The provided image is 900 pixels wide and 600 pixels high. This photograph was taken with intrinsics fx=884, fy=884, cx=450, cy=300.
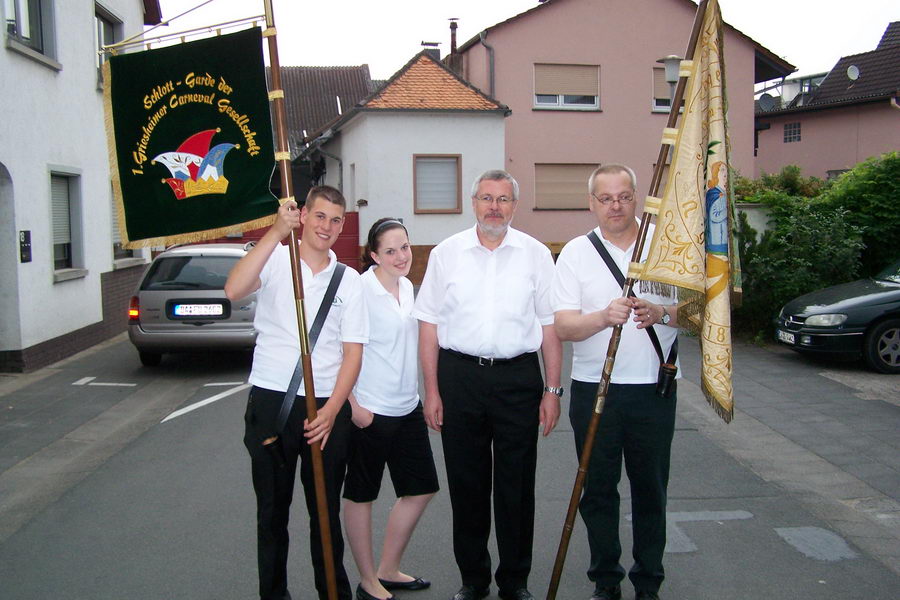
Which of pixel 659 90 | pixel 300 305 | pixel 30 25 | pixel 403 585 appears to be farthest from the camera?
pixel 659 90

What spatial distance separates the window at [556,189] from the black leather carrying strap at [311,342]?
78.4ft

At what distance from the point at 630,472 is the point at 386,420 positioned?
1.19 m

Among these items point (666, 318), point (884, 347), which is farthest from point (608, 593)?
point (884, 347)

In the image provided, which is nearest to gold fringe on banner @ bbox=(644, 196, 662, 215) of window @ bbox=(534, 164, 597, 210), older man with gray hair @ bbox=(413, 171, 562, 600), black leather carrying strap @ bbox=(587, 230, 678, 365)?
black leather carrying strap @ bbox=(587, 230, 678, 365)

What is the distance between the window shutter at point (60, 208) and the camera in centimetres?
1306

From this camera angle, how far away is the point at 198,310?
1076cm

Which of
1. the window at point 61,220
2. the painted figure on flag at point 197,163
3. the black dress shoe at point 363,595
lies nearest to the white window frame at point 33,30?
the window at point 61,220

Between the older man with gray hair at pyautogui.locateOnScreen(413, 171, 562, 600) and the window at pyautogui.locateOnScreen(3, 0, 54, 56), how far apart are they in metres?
9.17

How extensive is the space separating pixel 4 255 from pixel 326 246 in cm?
866

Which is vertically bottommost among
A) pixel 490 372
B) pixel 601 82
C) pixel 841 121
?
pixel 490 372

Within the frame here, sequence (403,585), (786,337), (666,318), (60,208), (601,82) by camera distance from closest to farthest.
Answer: (666,318) < (403,585) < (786,337) < (60,208) < (601,82)

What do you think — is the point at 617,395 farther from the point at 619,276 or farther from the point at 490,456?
the point at 490,456

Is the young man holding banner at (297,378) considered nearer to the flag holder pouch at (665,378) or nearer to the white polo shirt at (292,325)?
the white polo shirt at (292,325)

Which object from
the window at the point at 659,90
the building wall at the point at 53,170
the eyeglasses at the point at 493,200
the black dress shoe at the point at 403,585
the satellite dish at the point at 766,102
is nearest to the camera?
the eyeglasses at the point at 493,200
